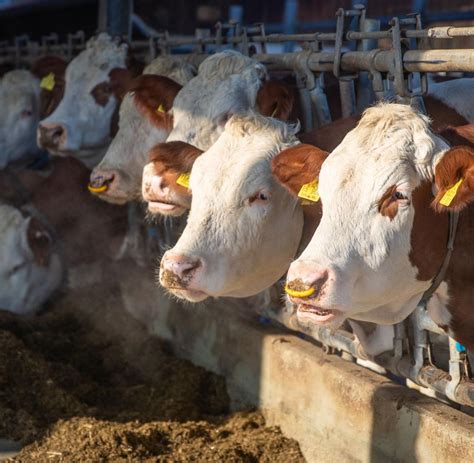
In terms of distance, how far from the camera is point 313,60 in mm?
5449

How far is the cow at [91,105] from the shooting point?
7590mm

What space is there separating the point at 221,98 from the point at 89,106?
2395mm

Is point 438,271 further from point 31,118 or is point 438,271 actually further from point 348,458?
point 31,118

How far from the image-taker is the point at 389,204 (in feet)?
11.9

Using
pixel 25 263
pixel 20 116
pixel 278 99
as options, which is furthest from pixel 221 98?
pixel 20 116

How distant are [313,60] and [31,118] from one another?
4.47 meters

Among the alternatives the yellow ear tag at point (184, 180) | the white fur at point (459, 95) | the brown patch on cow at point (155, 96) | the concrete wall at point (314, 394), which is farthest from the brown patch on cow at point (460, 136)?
the brown patch on cow at point (155, 96)

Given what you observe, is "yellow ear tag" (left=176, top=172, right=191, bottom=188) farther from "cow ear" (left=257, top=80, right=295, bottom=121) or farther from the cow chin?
"cow ear" (left=257, top=80, right=295, bottom=121)

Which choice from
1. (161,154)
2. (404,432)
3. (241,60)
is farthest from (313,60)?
(404,432)

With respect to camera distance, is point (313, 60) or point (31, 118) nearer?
→ point (313, 60)

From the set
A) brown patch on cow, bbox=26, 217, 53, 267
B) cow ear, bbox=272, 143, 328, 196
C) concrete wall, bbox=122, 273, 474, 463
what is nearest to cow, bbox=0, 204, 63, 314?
brown patch on cow, bbox=26, 217, 53, 267

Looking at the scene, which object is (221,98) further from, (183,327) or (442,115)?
(183,327)

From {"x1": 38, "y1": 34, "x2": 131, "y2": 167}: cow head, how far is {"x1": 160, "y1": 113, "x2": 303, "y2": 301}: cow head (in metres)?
3.03

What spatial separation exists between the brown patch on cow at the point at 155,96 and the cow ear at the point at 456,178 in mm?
2911
